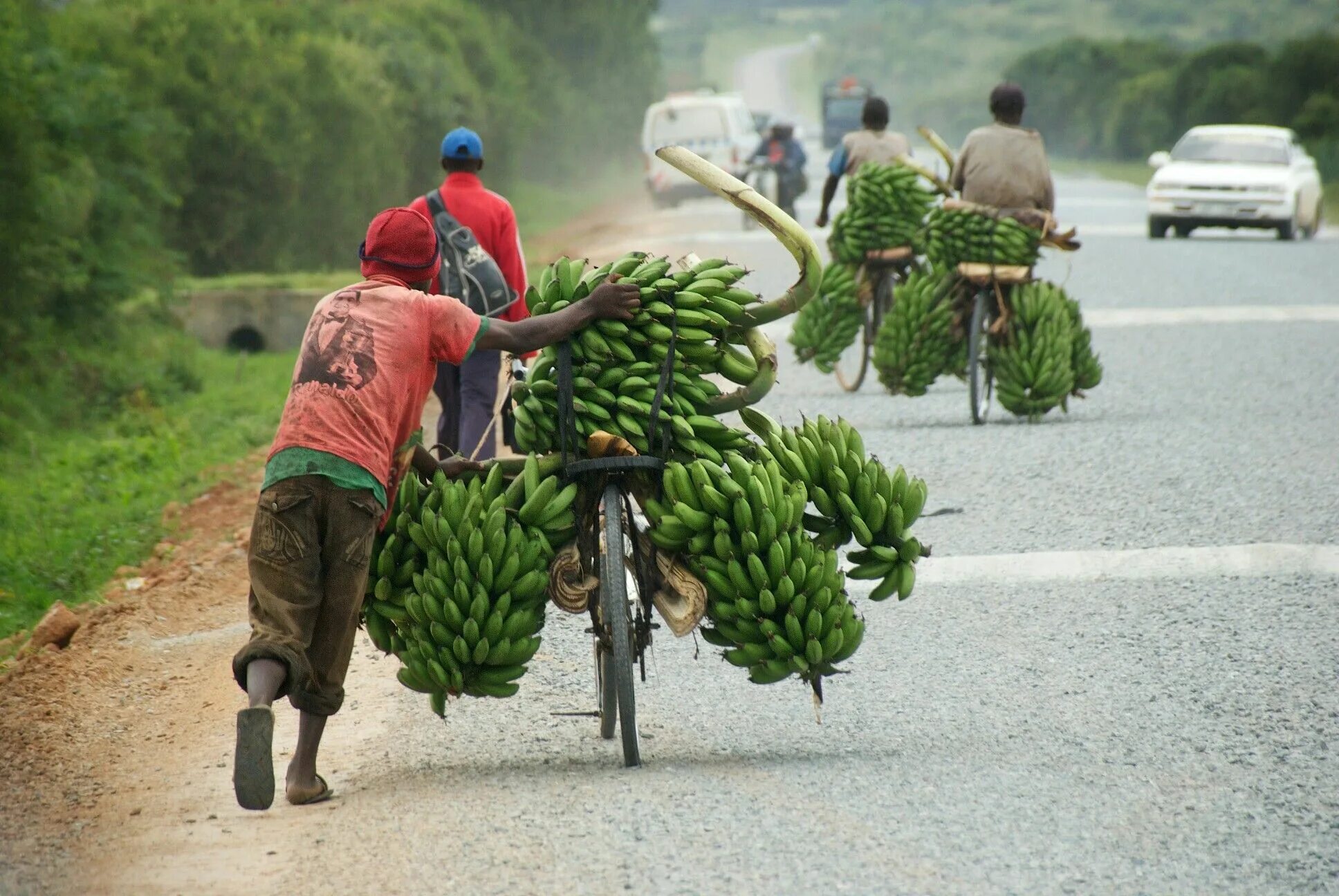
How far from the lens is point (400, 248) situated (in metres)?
5.46

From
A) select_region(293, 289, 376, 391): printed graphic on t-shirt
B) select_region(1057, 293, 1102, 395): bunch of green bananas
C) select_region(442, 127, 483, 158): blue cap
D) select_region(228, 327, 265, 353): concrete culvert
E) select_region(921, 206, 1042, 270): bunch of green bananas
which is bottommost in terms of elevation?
select_region(228, 327, 265, 353): concrete culvert

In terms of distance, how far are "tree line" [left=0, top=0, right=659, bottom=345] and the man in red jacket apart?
848 centimetres

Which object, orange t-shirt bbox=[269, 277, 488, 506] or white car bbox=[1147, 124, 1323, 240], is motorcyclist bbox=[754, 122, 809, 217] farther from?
orange t-shirt bbox=[269, 277, 488, 506]

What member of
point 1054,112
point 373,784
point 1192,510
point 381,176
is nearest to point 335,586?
point 373,784

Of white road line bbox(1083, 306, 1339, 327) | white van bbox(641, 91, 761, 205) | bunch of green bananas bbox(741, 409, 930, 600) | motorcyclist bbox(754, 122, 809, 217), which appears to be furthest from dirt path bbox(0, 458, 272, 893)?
white van bbox(641, 91, 761, 205)

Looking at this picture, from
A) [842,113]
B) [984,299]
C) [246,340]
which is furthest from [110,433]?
[842,113]

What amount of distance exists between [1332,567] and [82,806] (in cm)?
559

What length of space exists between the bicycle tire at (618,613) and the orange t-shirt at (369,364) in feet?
Result: 2.20

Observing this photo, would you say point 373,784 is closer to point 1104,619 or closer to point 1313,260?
point 1104,619

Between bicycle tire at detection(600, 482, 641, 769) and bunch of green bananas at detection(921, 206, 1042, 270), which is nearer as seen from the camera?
bicycle tire at detection(600, 482, 641, 769)

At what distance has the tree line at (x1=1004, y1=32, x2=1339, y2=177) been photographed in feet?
159

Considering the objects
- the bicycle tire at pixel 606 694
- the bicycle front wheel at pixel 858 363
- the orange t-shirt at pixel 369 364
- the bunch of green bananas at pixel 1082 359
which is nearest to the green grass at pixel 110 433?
the bicycle tire at pixel 606 694

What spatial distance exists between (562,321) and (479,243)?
352cm

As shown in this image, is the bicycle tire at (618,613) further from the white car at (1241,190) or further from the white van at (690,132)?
the white van at (690,132)
